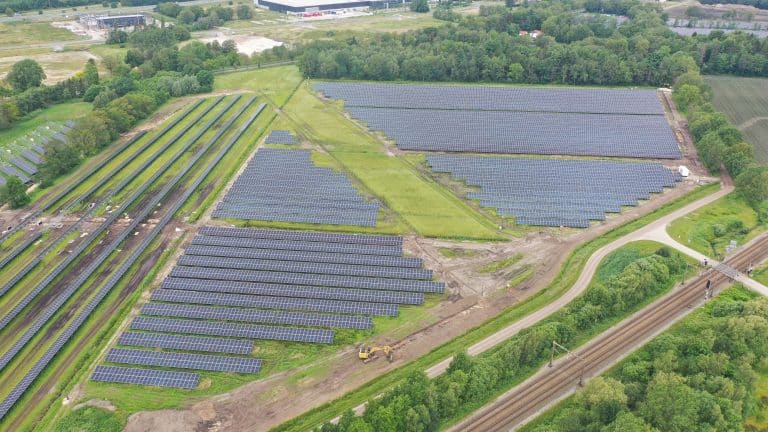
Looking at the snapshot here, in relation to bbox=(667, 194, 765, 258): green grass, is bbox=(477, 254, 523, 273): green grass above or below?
below

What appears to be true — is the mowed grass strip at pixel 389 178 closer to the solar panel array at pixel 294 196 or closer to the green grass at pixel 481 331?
the solar panel array at pixel 294 196

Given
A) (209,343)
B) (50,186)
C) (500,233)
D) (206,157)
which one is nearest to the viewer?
(209,343)

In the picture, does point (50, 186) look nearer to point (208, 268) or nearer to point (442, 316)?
point (208, 268)

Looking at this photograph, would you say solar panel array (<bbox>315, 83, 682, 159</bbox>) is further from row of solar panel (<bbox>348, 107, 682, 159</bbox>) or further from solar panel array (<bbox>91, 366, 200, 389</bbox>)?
solar panel array (<bbox>91, 366, 200, 389</bbox>)

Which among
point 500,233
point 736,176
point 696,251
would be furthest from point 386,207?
point 736,176

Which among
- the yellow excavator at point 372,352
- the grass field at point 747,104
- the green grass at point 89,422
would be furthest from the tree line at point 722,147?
the green grass at point 89,422

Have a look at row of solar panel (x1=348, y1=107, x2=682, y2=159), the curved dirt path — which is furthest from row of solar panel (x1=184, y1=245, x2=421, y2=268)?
row of solar panel (x1=348, y1=107, x2=682, y2=159)
